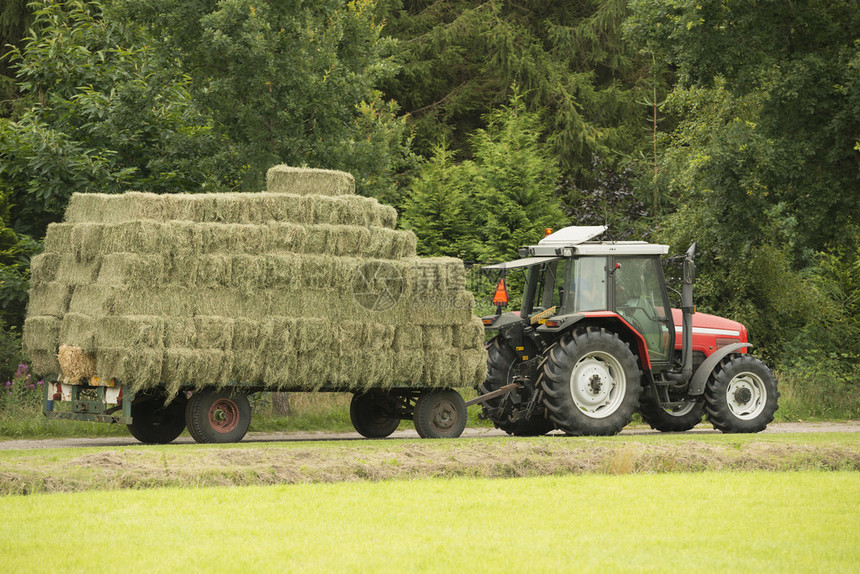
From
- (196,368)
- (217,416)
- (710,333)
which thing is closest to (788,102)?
(710,333)

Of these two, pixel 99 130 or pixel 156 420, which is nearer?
pixel 156 420

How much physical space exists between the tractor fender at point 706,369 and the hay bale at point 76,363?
7970 millimetres

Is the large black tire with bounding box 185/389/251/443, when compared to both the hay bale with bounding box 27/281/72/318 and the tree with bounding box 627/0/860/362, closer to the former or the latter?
the hay bale with bounding box 27/281/72/318

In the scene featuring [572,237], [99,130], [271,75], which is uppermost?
[271,75]

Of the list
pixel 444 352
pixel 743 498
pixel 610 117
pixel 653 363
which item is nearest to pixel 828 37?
pixel 653 363

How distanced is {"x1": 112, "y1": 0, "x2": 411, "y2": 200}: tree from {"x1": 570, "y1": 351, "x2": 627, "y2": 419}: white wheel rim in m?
5.56

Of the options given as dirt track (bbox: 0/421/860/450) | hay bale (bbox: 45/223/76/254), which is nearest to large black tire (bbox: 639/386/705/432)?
dirt track (bbox: 0/421/860/450)

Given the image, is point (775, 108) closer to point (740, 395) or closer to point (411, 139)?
point (740, 395)

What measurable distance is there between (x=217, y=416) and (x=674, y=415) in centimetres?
655

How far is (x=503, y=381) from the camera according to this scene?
16.1 meters

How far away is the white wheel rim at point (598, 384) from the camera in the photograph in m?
15.0

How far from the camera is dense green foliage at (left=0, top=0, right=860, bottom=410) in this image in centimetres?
1792

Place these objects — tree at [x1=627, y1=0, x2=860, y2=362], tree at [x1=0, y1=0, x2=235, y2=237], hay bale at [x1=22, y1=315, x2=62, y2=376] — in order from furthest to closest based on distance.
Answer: tree at [x1=627, y1=0, x2=860, y2=362] < tree at [x1=0, y1=0, x2=235, y2=237] < hay bale at [x1=22, y1=315, x2=62, y2=376]

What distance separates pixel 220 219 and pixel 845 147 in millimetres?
11488
